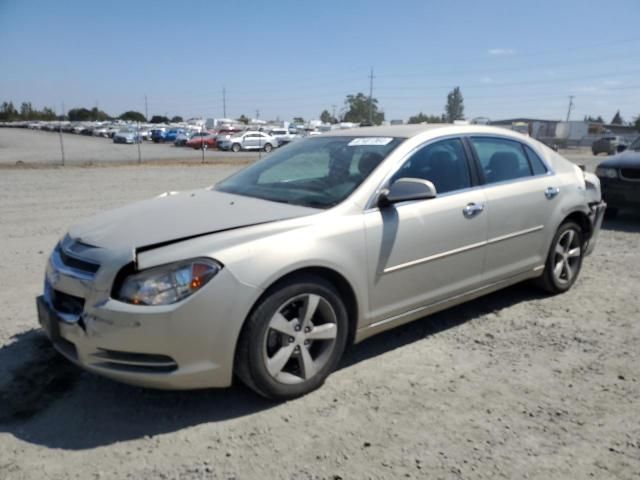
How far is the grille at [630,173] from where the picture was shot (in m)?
8.05

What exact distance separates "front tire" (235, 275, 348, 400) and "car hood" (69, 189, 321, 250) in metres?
0.48

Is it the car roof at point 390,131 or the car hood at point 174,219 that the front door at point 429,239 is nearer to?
the car roof at point 390,131

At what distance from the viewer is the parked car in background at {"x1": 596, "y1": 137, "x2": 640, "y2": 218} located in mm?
8094

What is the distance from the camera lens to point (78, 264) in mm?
2949

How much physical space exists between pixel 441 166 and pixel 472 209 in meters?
0.39

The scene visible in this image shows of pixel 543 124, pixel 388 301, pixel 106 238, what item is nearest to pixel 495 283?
pixel 388 301

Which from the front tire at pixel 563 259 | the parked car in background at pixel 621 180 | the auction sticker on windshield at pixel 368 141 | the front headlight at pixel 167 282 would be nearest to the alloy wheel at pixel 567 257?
the front tire at pixel 563 259

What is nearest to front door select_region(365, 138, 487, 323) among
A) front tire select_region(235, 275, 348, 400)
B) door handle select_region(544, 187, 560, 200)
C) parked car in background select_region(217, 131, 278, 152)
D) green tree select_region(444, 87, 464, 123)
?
front tire select_region(235, 275, 348, 400)

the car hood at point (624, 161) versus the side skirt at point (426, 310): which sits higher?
the car hood at point (624, 161)

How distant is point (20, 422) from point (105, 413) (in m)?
0.44

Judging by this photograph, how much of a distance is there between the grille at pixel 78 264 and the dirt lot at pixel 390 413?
2.67 feet

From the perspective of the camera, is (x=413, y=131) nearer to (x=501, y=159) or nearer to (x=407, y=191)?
(x=407, y=191)

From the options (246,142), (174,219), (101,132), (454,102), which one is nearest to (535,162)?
(174,219)

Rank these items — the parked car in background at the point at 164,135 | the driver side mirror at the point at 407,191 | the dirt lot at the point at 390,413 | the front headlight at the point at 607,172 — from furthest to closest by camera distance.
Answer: the parked car in background at the point at 164,135
the front headlight at the point at 607,172
the driver side mirror at the point at 407,191
the dirt lot at the point at 390,413
